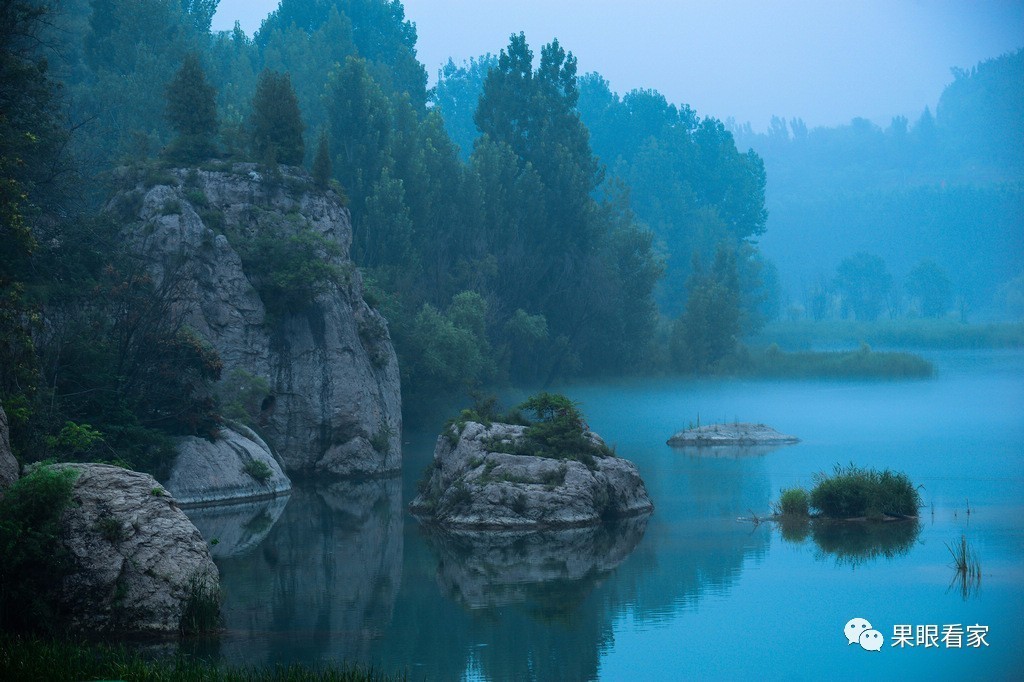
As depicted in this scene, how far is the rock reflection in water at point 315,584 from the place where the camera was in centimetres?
1636

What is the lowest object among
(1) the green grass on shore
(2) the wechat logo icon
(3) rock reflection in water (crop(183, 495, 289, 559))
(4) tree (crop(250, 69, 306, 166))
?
(2) the wechat logo icon

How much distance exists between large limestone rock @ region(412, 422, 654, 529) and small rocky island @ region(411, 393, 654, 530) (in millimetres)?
21

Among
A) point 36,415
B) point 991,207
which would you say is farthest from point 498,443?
point 991,207

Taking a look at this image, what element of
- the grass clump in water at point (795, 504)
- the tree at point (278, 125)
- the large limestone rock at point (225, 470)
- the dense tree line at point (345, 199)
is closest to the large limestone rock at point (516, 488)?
the grass clump in water at point (795, 504)

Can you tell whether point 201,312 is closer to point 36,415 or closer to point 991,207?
point 36,415

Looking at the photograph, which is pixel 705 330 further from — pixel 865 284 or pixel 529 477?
pixel 865 284

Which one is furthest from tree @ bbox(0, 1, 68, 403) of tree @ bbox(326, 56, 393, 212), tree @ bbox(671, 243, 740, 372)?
tree @ bbox(671, 243, 740, 372)

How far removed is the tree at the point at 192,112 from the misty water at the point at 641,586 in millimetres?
11298

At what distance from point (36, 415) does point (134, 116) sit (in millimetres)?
36993

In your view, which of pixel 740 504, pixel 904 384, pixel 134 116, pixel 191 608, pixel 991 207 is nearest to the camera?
pixel 191 608

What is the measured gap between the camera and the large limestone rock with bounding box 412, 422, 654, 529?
2559cm

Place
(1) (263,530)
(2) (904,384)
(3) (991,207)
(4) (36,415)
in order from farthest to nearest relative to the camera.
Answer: (3) (991,207) < (2) (904,384) < (1) (263,530) < (4) (36,415)

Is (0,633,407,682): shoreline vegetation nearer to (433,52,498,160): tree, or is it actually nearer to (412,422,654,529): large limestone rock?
(412,422,654,529): large limestone rock

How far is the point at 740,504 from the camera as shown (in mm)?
28891
